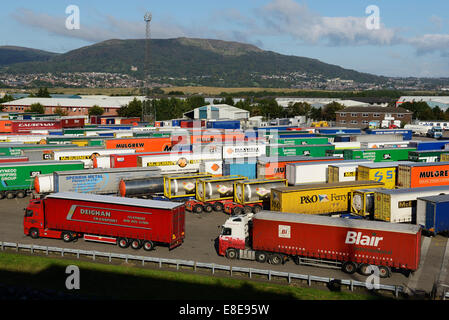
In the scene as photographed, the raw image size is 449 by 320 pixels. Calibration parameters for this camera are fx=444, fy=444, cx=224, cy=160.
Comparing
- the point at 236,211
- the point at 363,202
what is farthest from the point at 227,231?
the point at 363,202

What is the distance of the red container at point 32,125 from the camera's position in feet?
246

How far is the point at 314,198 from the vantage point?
27219 mm

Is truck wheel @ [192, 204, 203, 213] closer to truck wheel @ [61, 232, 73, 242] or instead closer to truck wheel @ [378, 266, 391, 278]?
truck wheel @ [61, 232, 73, 242]

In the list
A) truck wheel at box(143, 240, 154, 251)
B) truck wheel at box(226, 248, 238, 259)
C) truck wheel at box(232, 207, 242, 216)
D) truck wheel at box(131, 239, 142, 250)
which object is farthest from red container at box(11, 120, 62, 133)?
truck wheel at box(226, 248, 238, 259)

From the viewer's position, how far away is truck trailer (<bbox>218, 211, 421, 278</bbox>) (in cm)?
1959

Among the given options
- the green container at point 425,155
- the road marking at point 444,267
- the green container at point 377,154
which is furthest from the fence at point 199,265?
the green container at point 425,155

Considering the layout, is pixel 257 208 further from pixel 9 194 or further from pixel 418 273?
pixel 9 194

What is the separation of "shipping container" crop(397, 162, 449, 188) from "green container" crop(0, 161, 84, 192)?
1079 inches

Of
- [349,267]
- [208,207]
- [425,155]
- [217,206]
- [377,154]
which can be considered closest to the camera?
[349,267]

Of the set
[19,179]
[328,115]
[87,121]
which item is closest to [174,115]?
[87,121]

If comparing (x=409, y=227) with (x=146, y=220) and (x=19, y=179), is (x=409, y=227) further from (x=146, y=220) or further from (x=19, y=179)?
(x=19, y=179)

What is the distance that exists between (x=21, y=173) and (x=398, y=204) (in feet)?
93.7

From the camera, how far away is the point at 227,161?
121 feet

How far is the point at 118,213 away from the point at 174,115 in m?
101
